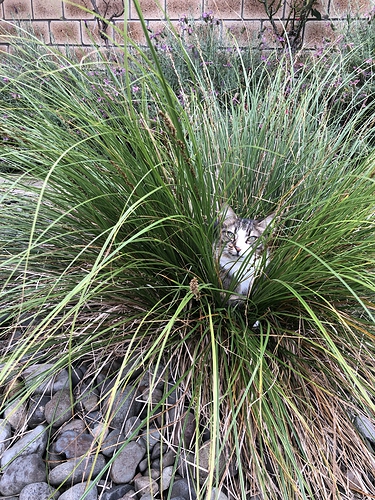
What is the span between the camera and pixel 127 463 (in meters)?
1.03

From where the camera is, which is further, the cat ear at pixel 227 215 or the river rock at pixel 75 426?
the cat ear at pixel 227 215

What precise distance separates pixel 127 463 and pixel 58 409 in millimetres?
252

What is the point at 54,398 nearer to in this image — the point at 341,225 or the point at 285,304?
the point at 285,304

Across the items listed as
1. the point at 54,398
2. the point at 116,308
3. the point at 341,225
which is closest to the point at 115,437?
the point at 54,398

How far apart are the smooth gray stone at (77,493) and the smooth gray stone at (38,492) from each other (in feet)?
0.09

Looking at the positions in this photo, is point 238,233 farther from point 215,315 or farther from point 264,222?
point 215,315

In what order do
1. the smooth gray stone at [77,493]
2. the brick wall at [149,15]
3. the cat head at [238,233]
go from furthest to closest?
the brick wall at [149,15] < the cat head at [238,233] < the smooth gray stone at [77,493]

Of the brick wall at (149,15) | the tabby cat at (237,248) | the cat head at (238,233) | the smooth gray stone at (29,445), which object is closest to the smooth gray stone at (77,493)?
the smooth gray stone at (29,445)

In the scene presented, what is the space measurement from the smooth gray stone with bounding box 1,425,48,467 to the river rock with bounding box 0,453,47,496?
0.02 meters

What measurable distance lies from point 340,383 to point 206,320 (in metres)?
0.39

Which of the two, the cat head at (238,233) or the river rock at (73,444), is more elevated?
the cat head at (238,233)

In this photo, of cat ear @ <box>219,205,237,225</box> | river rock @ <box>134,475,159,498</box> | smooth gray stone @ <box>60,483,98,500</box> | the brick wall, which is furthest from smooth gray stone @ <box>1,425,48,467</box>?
the brick wall

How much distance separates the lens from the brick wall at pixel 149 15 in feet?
11.4

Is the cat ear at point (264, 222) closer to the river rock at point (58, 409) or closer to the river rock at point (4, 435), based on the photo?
the river rock at point (58, 409)
